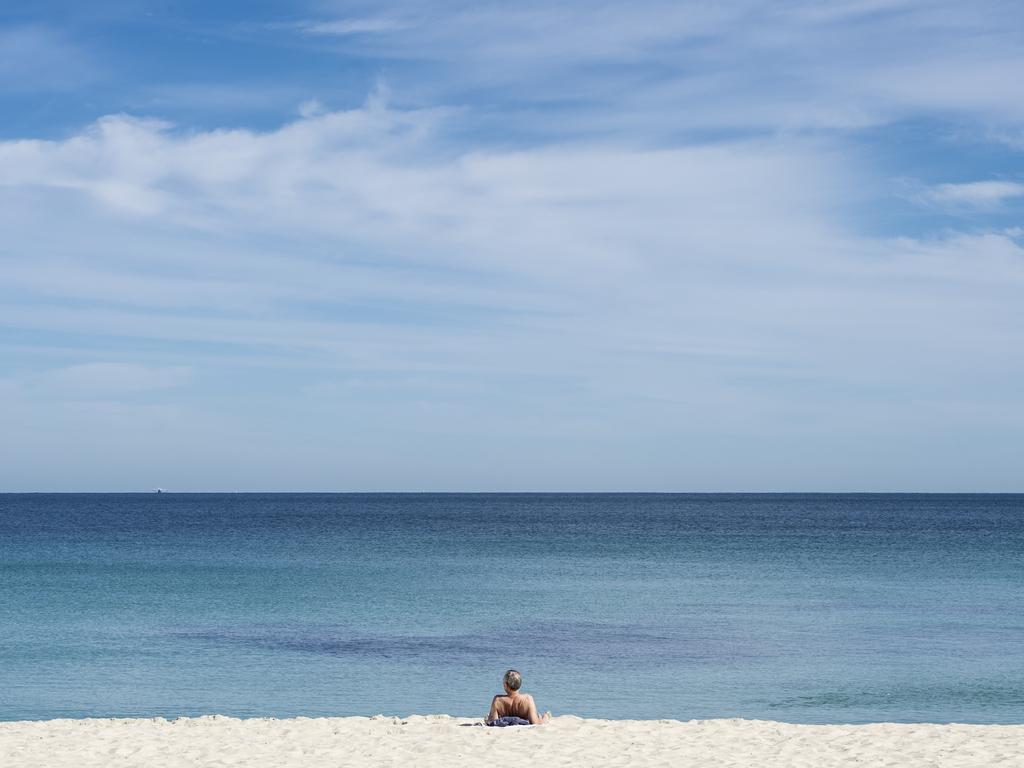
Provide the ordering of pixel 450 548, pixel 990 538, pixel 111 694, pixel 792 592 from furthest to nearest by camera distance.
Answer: pixel 990 538 → pixel 450 548 → pixel 792 592 → pixel 111 694

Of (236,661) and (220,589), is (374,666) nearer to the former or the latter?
(236,661)

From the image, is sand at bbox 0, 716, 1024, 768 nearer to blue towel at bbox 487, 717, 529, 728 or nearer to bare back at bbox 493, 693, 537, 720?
blue towel at bbox 487, 717, 529, 728

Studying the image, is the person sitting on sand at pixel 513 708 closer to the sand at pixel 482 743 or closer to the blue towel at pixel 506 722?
the blue towel at pixel 506 722

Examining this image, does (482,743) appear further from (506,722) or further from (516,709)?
(516,709)

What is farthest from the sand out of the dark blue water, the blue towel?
the dark blue water

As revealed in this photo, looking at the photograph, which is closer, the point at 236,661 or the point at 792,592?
the point at 236,661

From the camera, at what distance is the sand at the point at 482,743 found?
1302 centimetres

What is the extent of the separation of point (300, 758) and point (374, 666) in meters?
8.84

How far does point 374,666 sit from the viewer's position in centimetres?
2209

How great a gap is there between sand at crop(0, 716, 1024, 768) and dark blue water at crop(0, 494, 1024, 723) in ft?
8.16

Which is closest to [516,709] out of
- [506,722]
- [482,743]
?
[506,722]

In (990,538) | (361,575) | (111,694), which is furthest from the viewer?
(990,538)

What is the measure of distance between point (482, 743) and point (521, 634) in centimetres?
1268

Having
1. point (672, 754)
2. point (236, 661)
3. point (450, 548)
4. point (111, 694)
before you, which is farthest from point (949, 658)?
point (450, 548)
